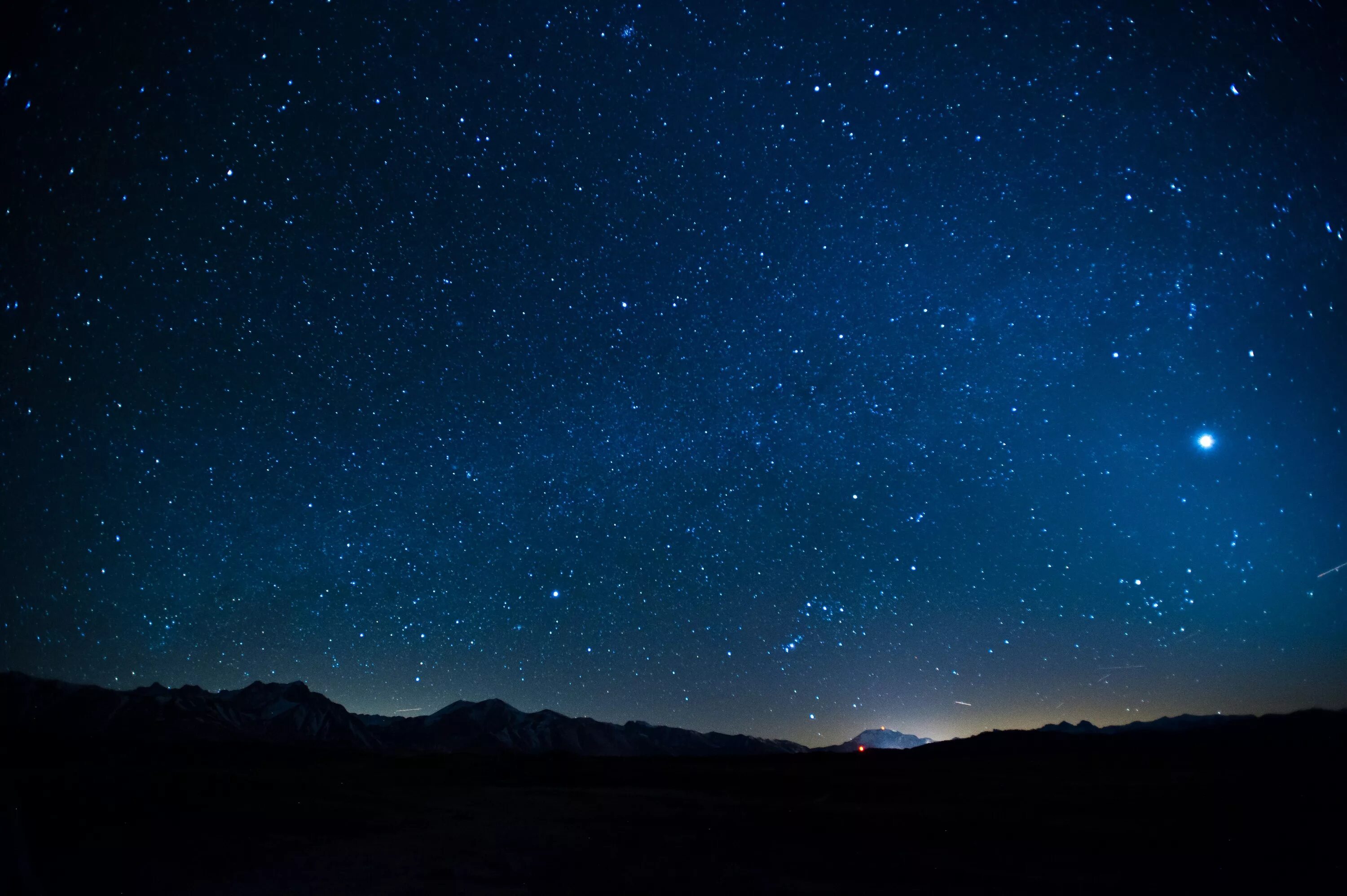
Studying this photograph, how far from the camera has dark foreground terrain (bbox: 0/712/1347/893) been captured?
31.1 ft

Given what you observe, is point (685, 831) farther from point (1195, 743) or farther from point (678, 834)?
point (1195, 743)

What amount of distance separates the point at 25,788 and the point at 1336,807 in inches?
1555

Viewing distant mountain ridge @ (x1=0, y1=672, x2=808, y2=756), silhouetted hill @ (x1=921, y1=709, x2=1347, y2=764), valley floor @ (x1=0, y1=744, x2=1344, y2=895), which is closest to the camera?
valley floor @ (x1=0, y1=744, x2=1344, y2=895)

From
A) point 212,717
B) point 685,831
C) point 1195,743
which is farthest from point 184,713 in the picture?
point 1195,743

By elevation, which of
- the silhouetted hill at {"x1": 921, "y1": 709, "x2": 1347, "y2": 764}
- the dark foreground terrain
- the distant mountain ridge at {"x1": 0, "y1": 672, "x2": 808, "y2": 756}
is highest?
the dark foreground terrain

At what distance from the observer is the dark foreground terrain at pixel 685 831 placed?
948 centimetres

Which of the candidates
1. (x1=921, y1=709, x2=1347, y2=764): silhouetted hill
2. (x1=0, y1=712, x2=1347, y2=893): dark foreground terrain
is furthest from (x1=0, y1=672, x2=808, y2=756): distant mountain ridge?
(x1=0, y1=712, x2=1347, y2=893): dark foreground terrain

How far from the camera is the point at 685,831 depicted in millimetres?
14164

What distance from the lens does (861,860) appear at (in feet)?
35.6

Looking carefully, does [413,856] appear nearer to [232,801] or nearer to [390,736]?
[232,801]

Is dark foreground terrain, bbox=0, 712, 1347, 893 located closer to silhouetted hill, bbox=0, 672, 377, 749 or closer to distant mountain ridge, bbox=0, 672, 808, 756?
distant mountain ridge, bbox=0, 672, 808, 756

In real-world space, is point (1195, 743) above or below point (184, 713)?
above

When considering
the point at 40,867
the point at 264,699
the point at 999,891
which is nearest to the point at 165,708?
the point at 264,699

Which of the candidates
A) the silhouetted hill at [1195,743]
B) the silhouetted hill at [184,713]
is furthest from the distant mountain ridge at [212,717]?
the silhouetted hill at [1195,743]
